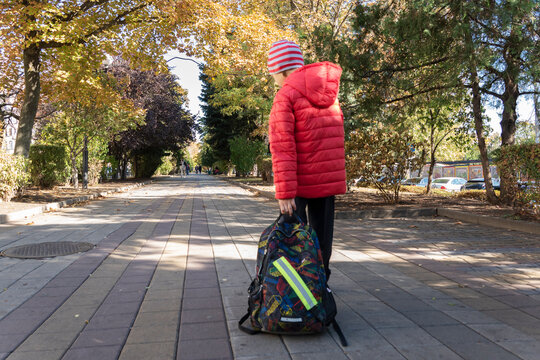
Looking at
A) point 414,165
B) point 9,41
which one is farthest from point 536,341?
point 9,41

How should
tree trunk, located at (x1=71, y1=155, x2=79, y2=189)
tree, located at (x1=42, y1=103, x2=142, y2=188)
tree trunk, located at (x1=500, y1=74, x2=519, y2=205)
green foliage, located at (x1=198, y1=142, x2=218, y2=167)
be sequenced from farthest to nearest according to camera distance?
green foliage, located at (x1=198, y1=142, x2=218, y2=167), tree trunk, located at (x1=71, y1=155, x2=79, y2=189), tree, located at (x1=42, y1=103, x2=142, y2=188), tree trunk, located at (x1=500, y1=74, x2=519, y2=205)

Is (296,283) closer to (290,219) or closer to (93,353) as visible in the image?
(290,219)

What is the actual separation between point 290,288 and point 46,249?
4319 mm

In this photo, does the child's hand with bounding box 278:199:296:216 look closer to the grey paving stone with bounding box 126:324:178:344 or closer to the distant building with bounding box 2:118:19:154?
the grey paving stone with bounding box 126:324:178:344

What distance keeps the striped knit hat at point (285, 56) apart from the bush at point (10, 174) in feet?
31.9

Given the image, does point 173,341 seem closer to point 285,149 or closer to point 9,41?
point 285,149

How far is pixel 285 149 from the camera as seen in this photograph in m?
2.75

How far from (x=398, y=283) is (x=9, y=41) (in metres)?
14.3

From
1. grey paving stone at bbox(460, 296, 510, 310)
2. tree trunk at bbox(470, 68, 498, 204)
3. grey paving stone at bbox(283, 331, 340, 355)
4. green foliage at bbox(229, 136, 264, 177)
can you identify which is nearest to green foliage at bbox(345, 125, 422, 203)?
tree trunk at bbox(470, 68, 498, 204)

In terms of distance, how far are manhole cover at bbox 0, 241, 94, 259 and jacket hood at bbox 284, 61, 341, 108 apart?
4084 millimetres

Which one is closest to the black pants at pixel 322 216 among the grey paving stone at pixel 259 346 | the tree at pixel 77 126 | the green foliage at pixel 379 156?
the grey paving stone at pixel 259 346

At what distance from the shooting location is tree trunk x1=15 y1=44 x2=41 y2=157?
40.3 feet

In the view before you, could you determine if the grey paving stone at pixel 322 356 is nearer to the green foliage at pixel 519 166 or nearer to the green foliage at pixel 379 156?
the green foliage at pixel 519 166

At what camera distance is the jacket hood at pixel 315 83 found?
2.81 m
